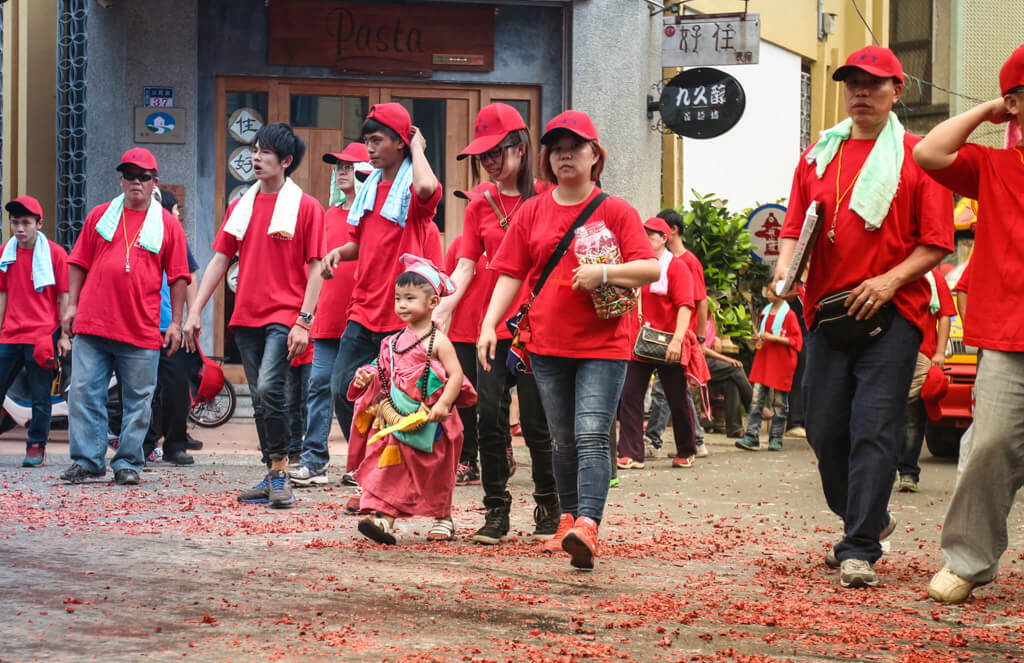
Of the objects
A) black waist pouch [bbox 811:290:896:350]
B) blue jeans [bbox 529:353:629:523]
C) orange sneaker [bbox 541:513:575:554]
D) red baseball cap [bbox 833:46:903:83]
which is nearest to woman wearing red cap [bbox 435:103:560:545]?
orange sneaker [bbox 541:513:575:554]

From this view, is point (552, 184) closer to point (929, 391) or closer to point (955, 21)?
point (929, 391)

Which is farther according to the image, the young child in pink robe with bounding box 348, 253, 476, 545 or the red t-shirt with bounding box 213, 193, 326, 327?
the red t-shirt with bounding box 213, 193, 326, 327

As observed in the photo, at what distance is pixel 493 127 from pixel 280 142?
2023 millimetres

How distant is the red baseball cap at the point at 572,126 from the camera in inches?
249

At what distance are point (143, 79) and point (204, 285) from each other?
7826 millimetres

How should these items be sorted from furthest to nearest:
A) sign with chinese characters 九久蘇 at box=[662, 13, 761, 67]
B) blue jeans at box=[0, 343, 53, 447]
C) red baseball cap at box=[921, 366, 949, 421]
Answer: sign with chinese characters 九久蘇 at box=[662, 13, 761, 67], blue jeans at box=[0, 343, 53, 447], red baseball cap at box=[921, 366, 949, 421]

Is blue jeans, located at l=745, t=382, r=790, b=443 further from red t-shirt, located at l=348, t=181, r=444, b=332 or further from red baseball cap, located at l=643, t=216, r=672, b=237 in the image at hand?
red t-shirt, located at l=348, t=181, r=444, b=332

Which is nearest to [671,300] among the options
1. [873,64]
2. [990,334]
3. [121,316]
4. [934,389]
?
[934,389]

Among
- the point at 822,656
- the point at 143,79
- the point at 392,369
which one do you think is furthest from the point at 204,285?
the point at 143,79

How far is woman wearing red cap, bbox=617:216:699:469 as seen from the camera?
11.2m

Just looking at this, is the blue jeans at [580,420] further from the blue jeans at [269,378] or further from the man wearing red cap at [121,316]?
the man wearing red cap at [121,316]

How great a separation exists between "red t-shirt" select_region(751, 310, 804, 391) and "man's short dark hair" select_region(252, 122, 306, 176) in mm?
6749

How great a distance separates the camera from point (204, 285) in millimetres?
8555

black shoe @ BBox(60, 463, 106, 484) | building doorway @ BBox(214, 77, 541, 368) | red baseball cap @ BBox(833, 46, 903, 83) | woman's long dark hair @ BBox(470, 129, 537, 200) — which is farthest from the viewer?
building doorway @ BBox(214, 77, 541, 368)
